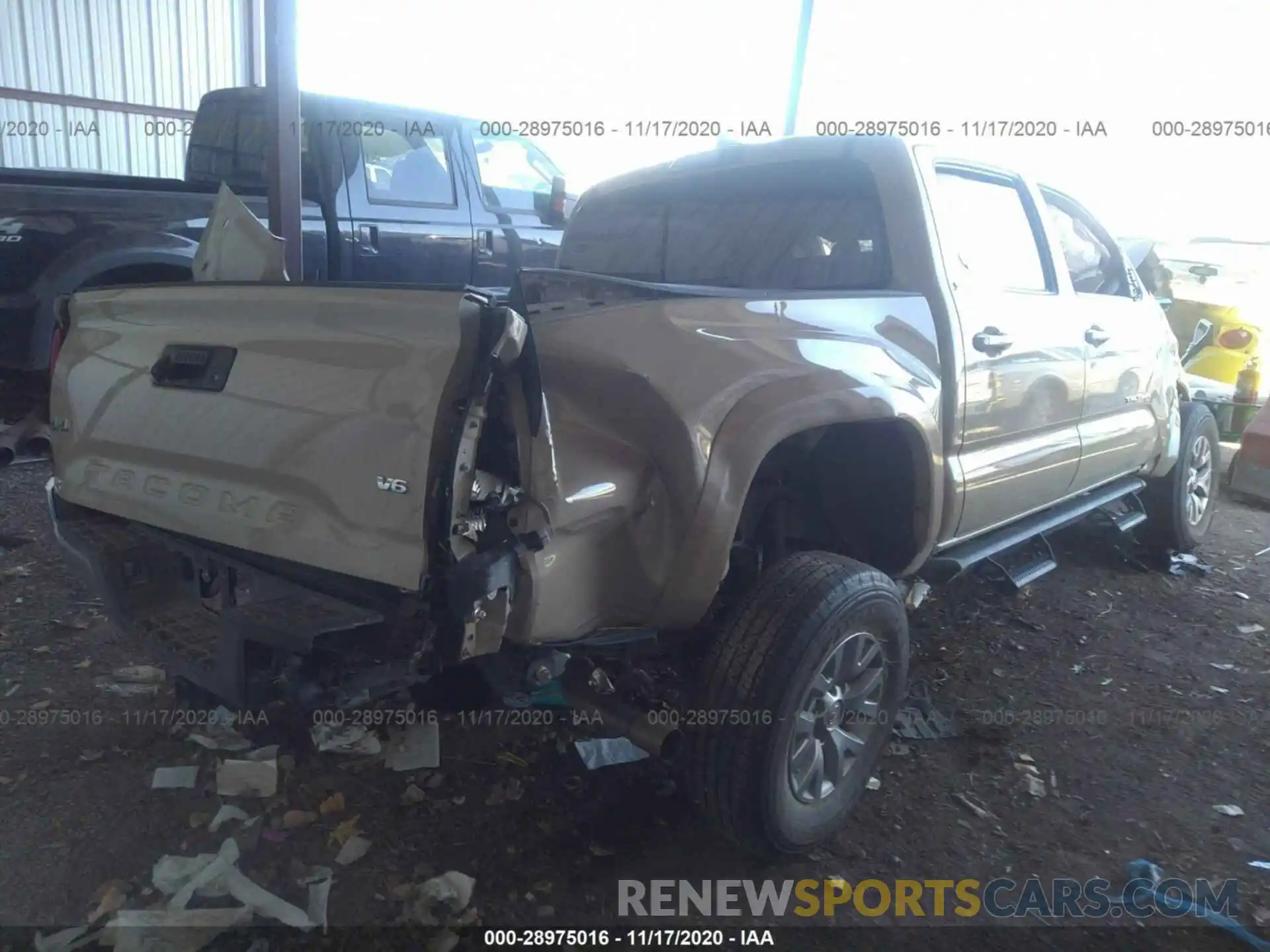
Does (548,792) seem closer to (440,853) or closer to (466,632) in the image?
(440,853)

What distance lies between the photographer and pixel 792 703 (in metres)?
2.22

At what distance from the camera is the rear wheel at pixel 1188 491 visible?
190 inches

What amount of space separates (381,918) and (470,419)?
128 cm

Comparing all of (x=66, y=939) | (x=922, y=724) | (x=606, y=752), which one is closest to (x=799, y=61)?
(x=922, y=724)

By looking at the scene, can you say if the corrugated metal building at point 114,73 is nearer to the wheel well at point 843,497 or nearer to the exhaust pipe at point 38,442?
the exhaust pipe at point 38,442

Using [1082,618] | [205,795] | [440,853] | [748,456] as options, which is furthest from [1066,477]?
[205,795]

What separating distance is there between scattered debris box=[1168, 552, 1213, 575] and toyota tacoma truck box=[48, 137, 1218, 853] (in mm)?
2261

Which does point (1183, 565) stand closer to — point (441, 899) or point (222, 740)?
point (441, 899)

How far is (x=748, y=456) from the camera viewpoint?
2.10 meters

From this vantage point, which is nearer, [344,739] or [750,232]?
[344,739]

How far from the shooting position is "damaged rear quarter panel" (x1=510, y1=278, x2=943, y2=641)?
1.88m

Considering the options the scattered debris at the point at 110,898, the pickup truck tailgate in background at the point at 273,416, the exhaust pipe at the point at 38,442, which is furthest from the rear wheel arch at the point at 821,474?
the exhaust pipe at the point at 38,442

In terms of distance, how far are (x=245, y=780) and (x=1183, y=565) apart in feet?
15.7

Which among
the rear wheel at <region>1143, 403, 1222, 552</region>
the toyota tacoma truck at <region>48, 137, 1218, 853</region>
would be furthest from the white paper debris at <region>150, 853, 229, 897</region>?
the rear wheel at <region>1143, 403, 1222, 552</region>
